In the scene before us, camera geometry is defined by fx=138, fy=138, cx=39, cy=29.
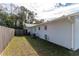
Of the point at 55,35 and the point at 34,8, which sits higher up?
the point at 34,8

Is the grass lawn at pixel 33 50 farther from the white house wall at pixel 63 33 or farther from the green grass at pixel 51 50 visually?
the white house wall at pixel 63 33

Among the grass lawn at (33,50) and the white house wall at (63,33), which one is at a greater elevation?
the white house wall at (63,33)

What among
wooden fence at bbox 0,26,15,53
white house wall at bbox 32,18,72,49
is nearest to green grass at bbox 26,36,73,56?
white house wall at bbox 32,18,72,49

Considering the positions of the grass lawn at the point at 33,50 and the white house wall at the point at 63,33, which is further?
the white house wall at the point at 63,33

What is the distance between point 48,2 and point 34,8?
2.76 ft

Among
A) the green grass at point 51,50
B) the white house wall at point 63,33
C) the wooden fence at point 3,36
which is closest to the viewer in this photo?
the wooden fence at point 3,36

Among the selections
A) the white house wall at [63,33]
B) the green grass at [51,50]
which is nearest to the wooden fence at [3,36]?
the green grass at [51,50]

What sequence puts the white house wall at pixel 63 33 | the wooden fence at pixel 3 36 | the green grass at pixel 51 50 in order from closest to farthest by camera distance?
the wooden fence at pixel 3 36
the green grass at pixel 51 50
the white house wall at pixel 63 33

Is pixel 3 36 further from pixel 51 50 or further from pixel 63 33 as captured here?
pixel 63 33

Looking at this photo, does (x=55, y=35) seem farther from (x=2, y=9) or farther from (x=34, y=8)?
(x=2, y=9)

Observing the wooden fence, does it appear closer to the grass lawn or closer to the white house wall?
the grass lawn

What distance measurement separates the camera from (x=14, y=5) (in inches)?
268

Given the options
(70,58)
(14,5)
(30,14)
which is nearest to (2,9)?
(14,5)

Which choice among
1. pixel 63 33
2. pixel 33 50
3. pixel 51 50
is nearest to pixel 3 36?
pixel 33 50
